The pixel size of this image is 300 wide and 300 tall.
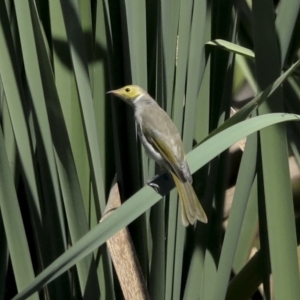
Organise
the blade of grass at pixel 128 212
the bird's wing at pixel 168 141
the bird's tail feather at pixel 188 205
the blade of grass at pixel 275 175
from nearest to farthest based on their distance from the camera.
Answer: the blade of grass at pixel 128 212 → the blade of grass at pixel 275 175 → the bird's tail feather at pixel 188 205 → the bird's wing at pixel 168 141

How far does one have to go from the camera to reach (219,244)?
133 centimetres

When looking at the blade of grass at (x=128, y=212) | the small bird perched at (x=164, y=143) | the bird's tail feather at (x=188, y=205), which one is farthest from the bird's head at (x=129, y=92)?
the blade of grass at (x=128, y=212)

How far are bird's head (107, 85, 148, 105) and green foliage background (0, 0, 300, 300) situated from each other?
18mm

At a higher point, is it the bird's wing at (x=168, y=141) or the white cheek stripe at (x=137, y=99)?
the white cheek stripe at (x=137, y=99)

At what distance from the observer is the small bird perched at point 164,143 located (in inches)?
46.4

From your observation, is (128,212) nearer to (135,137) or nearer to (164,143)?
(135,137)

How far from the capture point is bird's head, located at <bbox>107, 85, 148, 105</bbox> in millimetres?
1199

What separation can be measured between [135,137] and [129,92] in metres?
0.12

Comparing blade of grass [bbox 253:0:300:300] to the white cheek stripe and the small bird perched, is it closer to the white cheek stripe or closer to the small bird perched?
the small bird perched

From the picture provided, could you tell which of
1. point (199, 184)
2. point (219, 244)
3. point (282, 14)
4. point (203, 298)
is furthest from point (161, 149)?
point (282, 14)

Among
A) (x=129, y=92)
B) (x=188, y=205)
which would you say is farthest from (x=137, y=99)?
(x=188, y=205)

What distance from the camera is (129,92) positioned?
1.29m

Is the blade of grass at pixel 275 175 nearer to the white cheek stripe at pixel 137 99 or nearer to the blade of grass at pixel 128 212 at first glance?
the blade of grass at pixel 128 212

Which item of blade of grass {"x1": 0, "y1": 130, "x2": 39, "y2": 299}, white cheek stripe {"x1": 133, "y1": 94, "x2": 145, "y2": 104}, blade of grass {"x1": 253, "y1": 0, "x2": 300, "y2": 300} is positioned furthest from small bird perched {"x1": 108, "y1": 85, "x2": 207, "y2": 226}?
blade of grass {"x1": 0, "y1": 130, "x2": 39, "y2": 299}
